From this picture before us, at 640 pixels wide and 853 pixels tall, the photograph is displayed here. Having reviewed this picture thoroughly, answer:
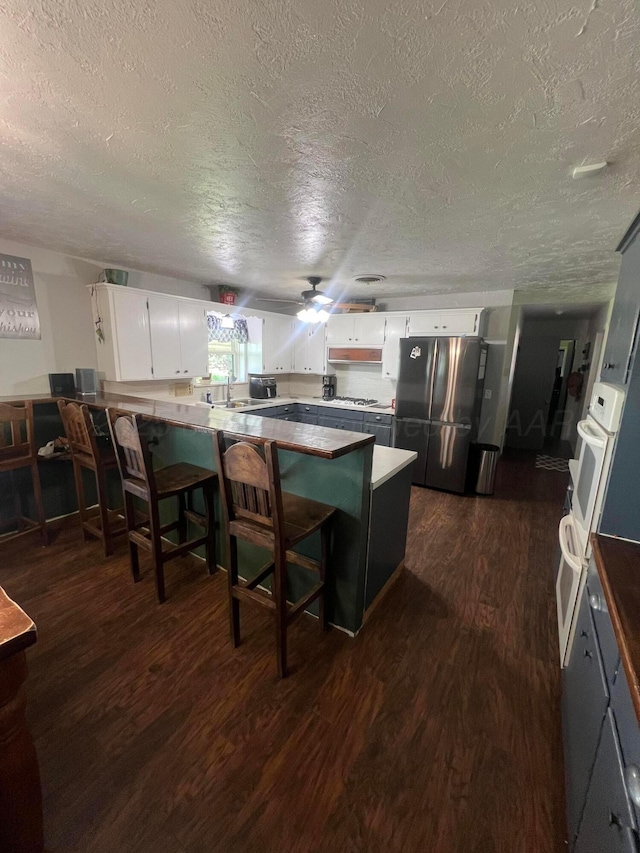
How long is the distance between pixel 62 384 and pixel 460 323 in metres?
4.17

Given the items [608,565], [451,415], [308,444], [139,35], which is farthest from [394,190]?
[451,415]

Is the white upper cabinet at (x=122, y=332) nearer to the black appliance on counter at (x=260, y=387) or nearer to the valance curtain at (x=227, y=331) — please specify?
the valance curtain at (x=227, y=331)

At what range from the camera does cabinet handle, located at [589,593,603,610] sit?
1.13 m

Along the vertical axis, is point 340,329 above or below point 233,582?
above

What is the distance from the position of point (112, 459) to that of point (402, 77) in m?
2.66

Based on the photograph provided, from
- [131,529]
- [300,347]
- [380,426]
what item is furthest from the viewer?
[300,347]

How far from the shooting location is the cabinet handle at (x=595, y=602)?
1127 mm

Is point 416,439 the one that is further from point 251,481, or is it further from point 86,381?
point 86,381

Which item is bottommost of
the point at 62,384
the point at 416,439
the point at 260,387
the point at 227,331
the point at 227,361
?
the point at 416,439

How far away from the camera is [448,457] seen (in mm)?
3961

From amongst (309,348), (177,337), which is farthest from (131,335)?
(309,348)

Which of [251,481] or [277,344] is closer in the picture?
[251,481]

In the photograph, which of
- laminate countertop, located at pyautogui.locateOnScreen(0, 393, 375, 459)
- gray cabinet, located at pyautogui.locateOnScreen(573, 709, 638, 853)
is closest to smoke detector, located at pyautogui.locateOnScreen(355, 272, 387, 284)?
laminate countertop, located at pyautogui.locateOnScreen(0, 393, 375, 459)

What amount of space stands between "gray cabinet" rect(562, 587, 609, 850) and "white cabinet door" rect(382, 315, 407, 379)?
3462 mm
